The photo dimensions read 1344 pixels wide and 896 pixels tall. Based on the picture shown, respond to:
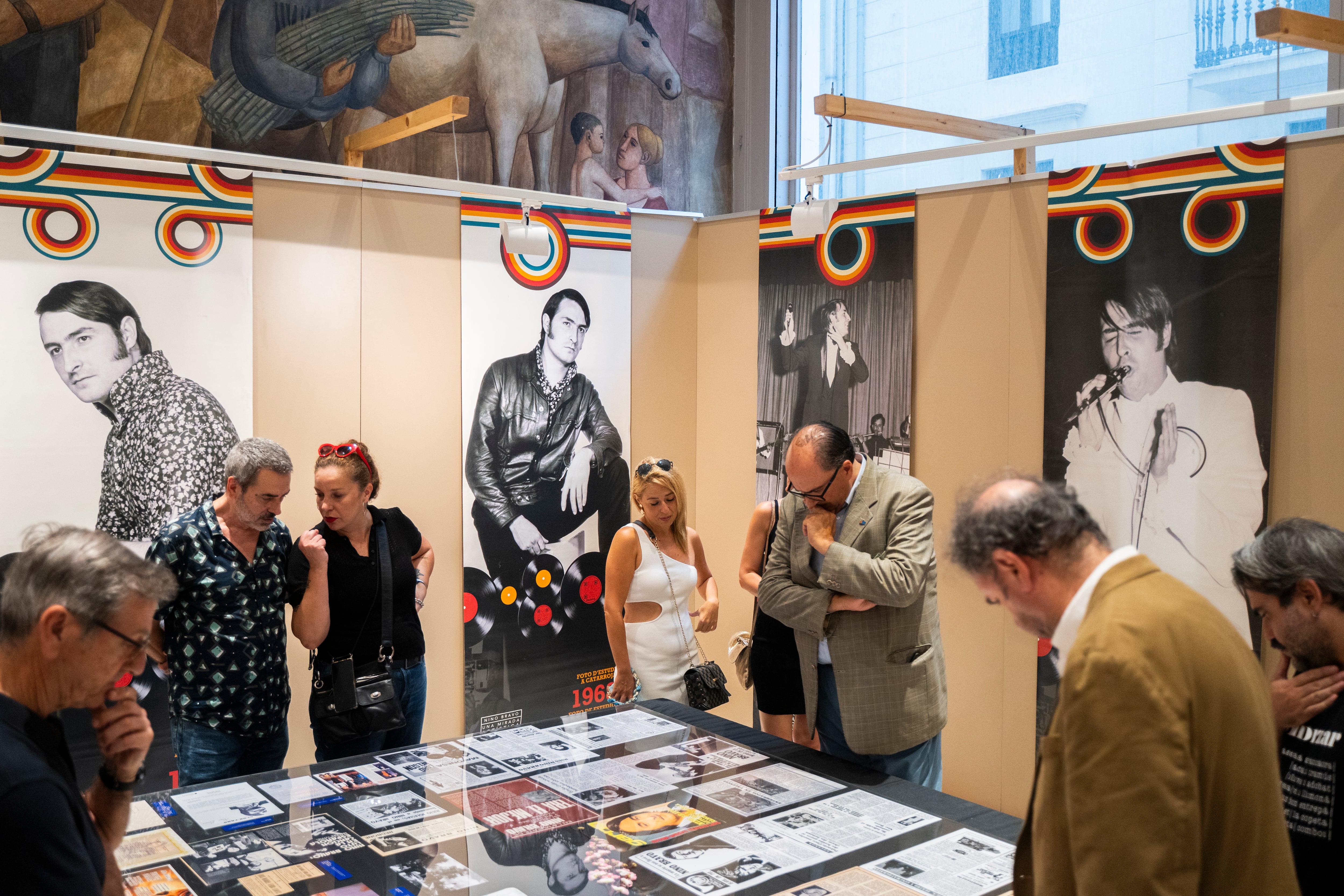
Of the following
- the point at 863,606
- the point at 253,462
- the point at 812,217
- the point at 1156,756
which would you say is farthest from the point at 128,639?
the point at 812,217

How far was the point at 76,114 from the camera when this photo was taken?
4.91m

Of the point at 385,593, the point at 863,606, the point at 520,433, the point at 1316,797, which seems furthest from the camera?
the point at 520,433

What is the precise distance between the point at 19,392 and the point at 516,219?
2.41m

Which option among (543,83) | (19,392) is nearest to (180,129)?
(19,392)

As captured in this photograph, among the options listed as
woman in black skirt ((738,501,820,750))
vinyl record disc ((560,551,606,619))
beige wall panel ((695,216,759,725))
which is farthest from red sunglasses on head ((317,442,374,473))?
beige wall panel ((695,216,759,725))

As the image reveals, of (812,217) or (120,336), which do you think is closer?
(120,336)

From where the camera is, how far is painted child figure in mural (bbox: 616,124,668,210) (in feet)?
22.4

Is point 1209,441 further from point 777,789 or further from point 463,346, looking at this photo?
point 463,346

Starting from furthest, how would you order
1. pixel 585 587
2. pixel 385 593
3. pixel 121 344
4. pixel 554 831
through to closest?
pixel 585 587
pixel 121 344
pixel 385 593
pixel 554 831

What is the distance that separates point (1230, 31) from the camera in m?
5.27

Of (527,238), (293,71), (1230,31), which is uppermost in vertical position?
(1230,31)

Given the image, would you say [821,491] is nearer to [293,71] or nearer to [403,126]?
[403,126]

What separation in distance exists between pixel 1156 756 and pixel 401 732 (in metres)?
2.92

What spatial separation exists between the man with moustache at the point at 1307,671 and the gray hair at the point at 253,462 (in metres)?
2.75
